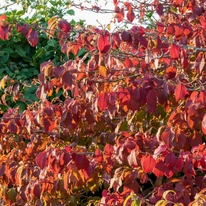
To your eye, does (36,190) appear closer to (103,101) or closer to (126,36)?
(103,101)

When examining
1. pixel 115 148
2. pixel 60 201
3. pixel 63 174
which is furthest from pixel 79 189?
pixel 115 148

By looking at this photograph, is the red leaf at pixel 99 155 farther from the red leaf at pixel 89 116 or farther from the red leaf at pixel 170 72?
the red leaf at pixel 170 72

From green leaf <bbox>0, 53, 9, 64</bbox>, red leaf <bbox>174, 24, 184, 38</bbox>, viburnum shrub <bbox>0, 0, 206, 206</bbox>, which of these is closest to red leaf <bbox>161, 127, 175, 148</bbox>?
viburnum shrub <bbox>0, 0, 206, 206</bbox>

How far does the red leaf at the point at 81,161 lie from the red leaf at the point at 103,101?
235 mm

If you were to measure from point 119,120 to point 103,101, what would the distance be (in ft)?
2.18

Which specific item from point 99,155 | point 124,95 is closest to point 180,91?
point 124,95

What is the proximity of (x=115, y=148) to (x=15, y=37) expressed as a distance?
10.4 feet

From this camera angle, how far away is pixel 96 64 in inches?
105

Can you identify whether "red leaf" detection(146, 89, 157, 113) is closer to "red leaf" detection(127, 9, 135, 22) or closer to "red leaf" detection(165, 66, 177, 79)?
"red leaf" detection(165, 66, 177, 79)

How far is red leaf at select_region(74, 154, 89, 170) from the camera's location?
2412mm

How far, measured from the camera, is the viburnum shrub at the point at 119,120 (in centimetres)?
228

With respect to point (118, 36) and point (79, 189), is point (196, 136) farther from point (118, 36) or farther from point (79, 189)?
point (79, 189)

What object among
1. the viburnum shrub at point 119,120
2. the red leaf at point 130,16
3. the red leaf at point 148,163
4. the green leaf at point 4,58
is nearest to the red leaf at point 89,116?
the viburnum shrub at point 119,120

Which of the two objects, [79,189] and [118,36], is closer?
[118,36]
